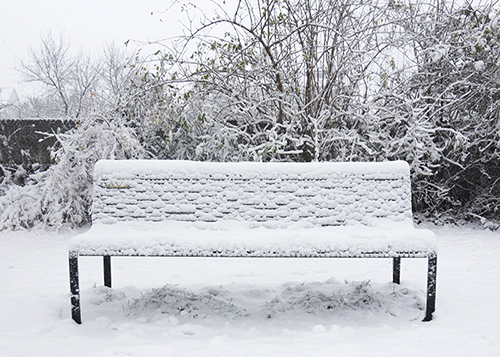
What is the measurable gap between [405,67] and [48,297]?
Result: 18.4ft

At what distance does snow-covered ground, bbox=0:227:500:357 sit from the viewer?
239cm

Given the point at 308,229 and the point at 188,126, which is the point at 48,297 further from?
the point at 188,126

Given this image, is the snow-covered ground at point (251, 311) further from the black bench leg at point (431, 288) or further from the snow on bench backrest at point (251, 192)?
the snow on bench backrest at point (251, 192)

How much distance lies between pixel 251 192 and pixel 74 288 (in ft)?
4.51

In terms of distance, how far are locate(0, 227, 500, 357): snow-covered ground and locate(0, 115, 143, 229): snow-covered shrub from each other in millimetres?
1565

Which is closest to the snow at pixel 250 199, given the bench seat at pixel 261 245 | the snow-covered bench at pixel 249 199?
the snow-covered bench at pixel 249 199

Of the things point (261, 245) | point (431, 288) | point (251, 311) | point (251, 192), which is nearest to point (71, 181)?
point (251, 192)

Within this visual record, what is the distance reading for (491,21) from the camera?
5.41 m

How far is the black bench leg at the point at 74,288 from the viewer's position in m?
2.67

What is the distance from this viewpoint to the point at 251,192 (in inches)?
120

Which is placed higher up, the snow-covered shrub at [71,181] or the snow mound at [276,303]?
the snow-covered shrub at [71,181]

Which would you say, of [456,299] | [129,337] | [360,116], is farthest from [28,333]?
[360,116]

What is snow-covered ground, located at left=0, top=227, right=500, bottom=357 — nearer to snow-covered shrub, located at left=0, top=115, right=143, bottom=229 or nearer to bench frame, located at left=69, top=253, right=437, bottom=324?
bench frame, located at left=69, top=253, right=437, bottom=324

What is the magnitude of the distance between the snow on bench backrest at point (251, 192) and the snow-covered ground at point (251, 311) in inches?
25.9
